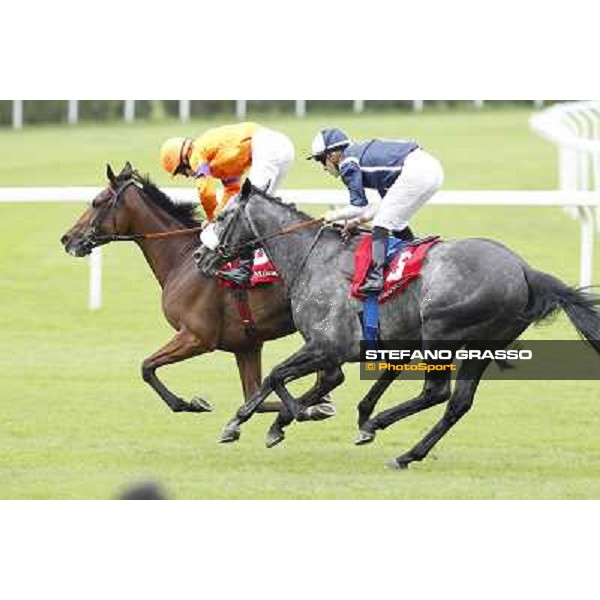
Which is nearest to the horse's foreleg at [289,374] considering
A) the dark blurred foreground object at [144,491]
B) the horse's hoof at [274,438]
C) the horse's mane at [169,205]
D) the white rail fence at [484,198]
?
the horse's hoof at [274,438]

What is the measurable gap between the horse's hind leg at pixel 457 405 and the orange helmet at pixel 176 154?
7.02 ft

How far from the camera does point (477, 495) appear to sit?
8578mm

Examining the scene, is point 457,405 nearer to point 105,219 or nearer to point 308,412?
point 308,412

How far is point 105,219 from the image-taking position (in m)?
10.5

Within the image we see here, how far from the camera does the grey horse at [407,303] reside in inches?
362

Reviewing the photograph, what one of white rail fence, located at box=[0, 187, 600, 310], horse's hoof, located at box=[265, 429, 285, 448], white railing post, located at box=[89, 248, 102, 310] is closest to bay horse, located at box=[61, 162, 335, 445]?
horse's hoof, located at box=[265, 429, 285, 448]

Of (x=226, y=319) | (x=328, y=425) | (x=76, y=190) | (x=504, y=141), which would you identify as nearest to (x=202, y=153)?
(x=226, y=319)

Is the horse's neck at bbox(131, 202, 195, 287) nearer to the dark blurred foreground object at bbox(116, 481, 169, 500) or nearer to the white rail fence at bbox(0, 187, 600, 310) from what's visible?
the white rail fence at bbox(0, 187, 600, 310)

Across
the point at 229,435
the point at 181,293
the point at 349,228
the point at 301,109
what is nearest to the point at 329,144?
the point at 349,228

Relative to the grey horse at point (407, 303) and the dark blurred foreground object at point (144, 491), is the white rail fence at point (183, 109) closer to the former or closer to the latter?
the grey horse at point (407, 303)

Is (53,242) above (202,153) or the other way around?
the other way around

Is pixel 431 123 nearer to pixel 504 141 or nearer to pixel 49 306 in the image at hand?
pixel 504 141

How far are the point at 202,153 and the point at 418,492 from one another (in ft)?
8.48

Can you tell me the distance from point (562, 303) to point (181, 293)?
2.17m
